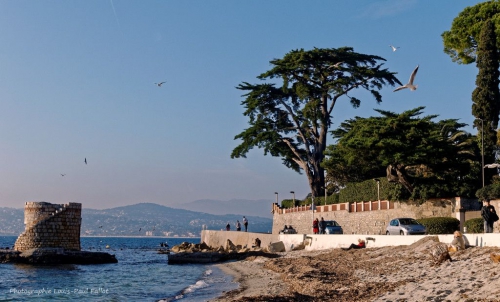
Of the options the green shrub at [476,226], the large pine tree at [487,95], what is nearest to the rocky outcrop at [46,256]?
the green shrub at [476,226]

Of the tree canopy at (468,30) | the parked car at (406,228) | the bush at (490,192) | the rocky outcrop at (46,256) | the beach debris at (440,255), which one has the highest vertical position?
the tree canopy at (468,30)

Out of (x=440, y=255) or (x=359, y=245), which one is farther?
(x=359, y=245)

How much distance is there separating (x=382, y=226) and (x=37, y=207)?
23.8 meters

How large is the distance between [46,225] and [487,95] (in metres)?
30.5

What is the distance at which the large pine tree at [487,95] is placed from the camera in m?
39.2

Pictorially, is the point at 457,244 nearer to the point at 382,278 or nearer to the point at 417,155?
the point at 382,278

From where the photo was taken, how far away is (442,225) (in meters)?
33.1

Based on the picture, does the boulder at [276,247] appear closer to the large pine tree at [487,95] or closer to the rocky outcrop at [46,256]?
the rocky outcrop at [46,256]

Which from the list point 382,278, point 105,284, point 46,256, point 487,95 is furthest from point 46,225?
point 487,95

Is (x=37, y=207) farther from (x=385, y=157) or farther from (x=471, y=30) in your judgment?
(x=471, y=30)

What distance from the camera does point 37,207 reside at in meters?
42.3

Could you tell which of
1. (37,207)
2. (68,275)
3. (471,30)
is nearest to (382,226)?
(471,30)

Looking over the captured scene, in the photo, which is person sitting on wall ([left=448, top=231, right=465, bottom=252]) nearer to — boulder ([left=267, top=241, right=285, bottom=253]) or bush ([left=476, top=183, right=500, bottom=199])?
bush ([left=476, top=183, right=500, bottom=199])

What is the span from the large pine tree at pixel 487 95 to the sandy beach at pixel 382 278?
52.2 feet
